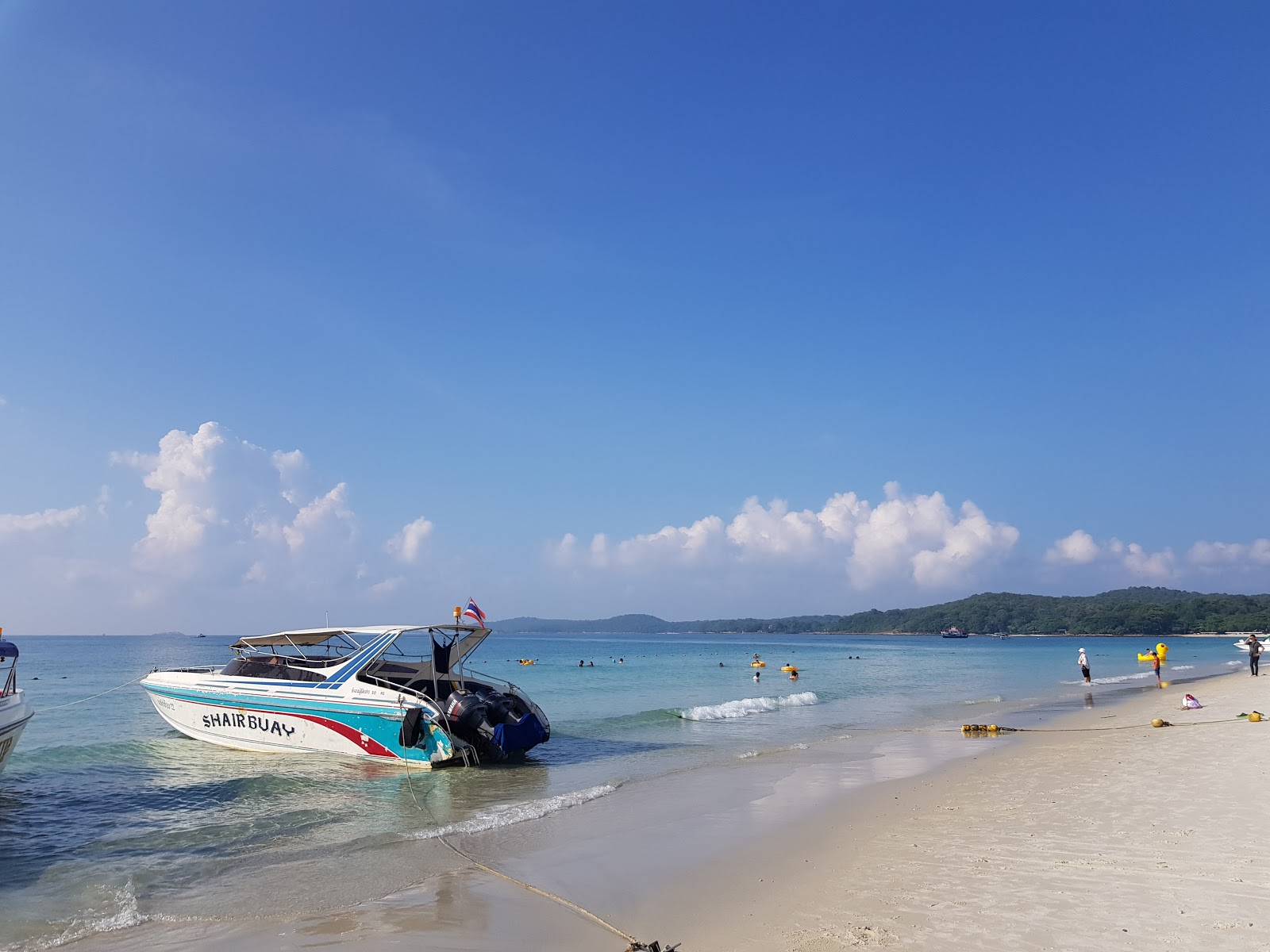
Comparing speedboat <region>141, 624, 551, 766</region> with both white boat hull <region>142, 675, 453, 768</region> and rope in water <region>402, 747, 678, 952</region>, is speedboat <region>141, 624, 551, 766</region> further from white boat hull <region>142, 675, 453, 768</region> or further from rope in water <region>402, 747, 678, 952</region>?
rope in water <region>402, 747, 678, 952</region>

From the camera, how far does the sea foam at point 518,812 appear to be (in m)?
11.5

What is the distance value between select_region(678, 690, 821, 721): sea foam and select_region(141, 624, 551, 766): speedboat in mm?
9869

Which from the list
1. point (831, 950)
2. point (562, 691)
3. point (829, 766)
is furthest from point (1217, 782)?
point (562, 691)

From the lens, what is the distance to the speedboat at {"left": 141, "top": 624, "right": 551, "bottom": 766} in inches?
643

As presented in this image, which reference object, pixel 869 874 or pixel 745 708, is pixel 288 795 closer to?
pixel 869 874

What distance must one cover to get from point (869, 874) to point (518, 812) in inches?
238

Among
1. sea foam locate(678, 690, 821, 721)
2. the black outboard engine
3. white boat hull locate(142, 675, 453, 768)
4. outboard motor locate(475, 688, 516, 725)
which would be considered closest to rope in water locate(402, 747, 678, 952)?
the black outboard engine

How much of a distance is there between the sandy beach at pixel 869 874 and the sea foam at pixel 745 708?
1362cm

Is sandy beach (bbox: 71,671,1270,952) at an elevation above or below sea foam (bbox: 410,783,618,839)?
above

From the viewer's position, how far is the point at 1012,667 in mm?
58500

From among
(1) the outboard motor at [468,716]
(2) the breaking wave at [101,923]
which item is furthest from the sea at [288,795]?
(1) the outboard motor at [468,716]

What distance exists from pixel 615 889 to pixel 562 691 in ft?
108

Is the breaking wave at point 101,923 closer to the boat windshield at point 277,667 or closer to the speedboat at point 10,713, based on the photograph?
the speedboat at point 10,713

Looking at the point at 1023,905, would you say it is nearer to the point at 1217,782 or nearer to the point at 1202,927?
the point at 1202,927
